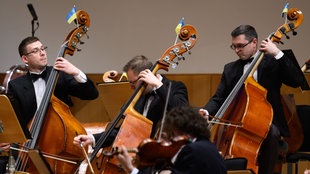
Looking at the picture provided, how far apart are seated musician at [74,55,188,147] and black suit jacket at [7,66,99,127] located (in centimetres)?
41

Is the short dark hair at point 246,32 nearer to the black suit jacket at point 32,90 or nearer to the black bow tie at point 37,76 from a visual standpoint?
the black suit jacket at point 32,90

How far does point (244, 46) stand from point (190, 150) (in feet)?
5.53

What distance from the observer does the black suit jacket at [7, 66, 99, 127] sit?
4.43m

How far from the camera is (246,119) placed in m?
3.95

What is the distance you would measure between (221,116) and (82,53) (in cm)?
269

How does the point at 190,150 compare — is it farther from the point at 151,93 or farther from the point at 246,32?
the point at 246,32

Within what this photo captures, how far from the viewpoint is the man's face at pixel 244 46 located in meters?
4.37

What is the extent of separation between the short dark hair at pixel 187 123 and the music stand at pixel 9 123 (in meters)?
1.07

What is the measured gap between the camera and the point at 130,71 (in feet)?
13.7

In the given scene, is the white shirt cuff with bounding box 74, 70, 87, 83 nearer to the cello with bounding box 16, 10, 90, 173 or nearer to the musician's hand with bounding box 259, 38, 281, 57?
the cello with bounding box 16, 10, 90, 173

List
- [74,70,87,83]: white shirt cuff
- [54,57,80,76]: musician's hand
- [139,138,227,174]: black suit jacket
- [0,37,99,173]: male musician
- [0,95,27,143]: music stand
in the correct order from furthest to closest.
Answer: [0,37,99,173]: male musician < [74,70,87,83]: white shirt cuff < [54,57,80,76]: musician's hand < [0,95,27,143]: music stand < [139,138,227,174]: black suit jacket

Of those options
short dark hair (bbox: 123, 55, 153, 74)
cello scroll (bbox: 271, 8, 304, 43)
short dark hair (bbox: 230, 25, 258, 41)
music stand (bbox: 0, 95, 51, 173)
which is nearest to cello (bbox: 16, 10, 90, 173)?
music stand (bbox: 0, 95, 51, 173)

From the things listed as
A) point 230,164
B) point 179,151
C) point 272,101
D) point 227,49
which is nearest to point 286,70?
point 272,101

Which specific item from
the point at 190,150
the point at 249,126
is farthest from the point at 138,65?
the point at 190,150
